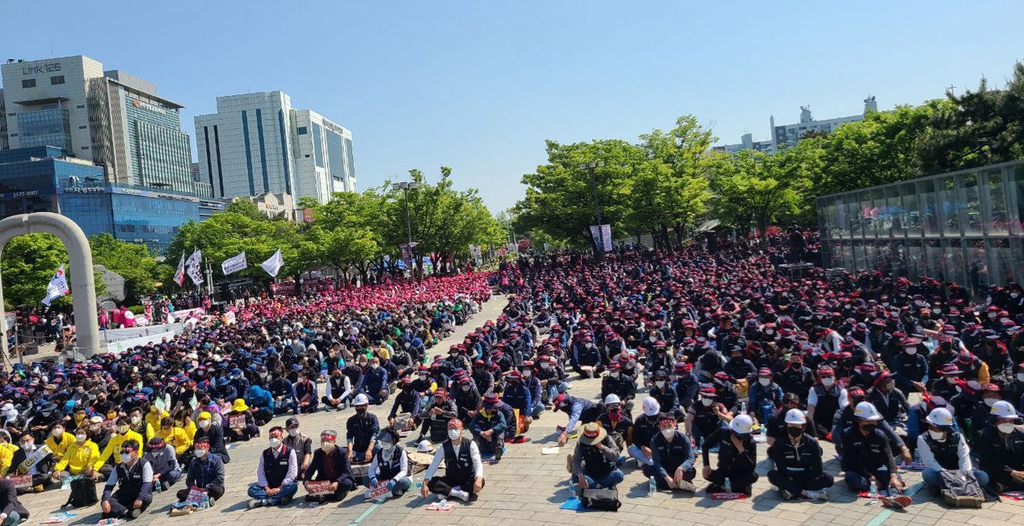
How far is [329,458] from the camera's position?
33.4ft

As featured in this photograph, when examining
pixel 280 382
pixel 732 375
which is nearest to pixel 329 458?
pixel 732 375

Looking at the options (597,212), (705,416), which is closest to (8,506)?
(705,416)

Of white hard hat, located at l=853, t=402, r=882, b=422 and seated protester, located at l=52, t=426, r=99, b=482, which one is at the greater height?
white hard hat, located at l=853, t=402, r=882, b=422

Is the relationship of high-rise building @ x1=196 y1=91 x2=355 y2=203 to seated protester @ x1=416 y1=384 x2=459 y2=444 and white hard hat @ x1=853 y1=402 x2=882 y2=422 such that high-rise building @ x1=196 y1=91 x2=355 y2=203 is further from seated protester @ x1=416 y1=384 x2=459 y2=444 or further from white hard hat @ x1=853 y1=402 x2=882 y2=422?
white hard hat @ x1=853 y1=402 x2=882 y2=422

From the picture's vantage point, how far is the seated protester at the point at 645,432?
9.62 metres

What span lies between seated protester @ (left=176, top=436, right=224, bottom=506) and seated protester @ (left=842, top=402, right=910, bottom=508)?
319 inches

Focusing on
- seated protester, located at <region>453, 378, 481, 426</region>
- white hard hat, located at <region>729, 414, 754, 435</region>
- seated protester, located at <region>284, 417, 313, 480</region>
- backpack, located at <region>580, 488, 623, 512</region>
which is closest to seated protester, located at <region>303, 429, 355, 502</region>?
seated protester, located at <region>284, 417, 313, 480</region>

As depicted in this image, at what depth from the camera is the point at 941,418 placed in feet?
26.9

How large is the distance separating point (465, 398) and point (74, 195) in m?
103

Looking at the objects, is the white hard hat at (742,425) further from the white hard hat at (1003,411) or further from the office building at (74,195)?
the office building at (74,195)

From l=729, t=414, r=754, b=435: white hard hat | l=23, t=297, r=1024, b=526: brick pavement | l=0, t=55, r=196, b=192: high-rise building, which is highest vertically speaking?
l=0, t=55, r=196, b=192: high-rise building

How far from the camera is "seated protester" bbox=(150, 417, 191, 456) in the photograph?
41.5 ft

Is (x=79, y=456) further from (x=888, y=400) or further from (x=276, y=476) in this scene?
(x=888, y=400)

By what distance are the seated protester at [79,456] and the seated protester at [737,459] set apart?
9.70m
